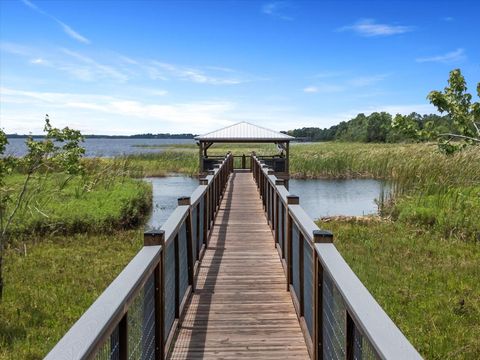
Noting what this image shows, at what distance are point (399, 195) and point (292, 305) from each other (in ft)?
51.8

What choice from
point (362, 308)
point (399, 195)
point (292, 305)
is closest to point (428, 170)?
point (399, 195)

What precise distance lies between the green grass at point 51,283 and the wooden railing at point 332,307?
13.5ft

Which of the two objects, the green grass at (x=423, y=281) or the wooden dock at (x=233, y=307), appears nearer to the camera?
the wooden dock at (x=233, y=307)

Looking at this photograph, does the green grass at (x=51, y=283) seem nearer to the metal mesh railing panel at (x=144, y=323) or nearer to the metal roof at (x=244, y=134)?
the metal mesh railing panel at (x=144, y=323)

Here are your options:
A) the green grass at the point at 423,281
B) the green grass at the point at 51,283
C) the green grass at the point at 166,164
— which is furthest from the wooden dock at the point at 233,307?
the green grass at the point at 166,164

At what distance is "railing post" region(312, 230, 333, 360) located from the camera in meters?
3.27

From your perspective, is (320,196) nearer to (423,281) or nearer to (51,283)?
(423,281)

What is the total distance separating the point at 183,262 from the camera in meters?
5.27

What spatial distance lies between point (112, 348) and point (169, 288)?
199 cm

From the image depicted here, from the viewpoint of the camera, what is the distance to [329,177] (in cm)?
3738

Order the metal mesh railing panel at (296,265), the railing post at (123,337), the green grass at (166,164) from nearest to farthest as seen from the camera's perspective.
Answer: the railing post at (123,337), the metal mesh railing panel at (296,265), the green grass at (166,164)

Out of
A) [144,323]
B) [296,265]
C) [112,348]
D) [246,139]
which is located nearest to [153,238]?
[144,323]

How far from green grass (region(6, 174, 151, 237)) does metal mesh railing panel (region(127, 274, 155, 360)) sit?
1055 centimetres

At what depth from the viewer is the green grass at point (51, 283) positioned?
7243 millimetres
